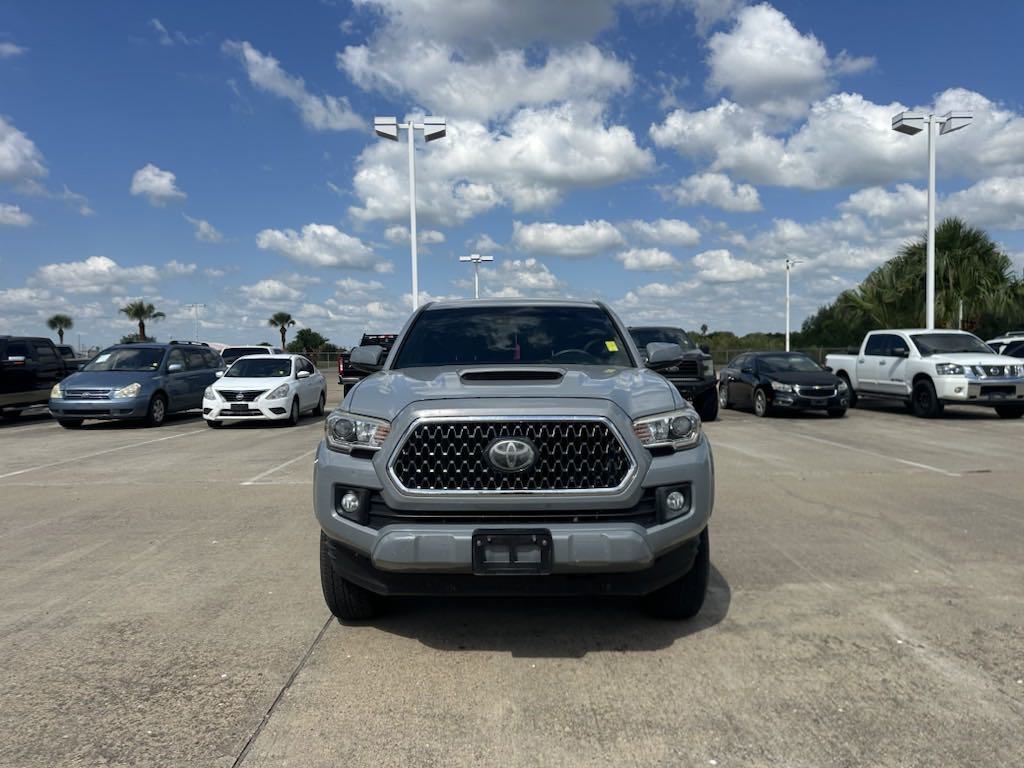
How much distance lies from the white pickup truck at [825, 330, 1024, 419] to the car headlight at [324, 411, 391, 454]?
47.7ft

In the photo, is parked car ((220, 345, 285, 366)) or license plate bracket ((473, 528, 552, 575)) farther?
parked car ((220, 345, 285, 366))

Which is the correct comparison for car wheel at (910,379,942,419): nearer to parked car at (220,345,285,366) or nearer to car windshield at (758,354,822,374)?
car windshield at (758,354,822,374)

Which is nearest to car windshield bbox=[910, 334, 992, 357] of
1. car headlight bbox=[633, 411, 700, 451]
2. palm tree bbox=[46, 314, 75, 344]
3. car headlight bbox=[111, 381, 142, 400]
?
car headlight bbox=[633, 411, 700, 451]

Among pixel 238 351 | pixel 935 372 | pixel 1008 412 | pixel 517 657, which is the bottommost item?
pixel 517 657

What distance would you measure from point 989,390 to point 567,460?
565 inches

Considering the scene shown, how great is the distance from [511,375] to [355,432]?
85 centimetres

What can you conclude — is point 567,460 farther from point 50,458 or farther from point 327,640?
point 50,458

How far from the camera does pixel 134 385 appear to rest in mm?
15117

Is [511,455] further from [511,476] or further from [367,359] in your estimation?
[367,359]

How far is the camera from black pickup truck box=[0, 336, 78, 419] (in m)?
16.2

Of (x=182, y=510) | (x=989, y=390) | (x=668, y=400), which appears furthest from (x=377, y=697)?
(x=989, y=390)

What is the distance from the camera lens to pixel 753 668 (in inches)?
139

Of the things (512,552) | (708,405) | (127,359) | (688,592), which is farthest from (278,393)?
(512,552)

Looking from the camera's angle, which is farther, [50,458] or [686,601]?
[50,458]
